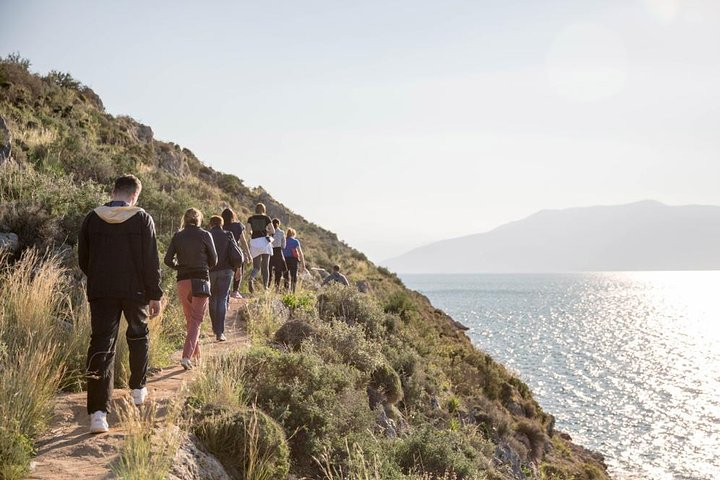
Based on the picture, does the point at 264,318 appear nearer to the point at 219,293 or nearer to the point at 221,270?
the point at 219,293

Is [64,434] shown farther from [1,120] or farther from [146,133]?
[146,133]

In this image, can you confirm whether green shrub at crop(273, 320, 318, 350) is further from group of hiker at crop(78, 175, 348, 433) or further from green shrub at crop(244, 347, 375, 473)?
group of hiker at crop(78, 175, 348, 433)

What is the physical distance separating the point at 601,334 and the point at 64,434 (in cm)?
6439

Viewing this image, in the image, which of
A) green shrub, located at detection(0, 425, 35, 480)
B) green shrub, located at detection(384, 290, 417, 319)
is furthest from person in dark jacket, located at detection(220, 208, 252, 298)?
green shrub, located at detection(384, 290, 417, 319)

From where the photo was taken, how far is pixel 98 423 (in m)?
4.74

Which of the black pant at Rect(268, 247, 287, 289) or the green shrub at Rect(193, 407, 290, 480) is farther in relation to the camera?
the black pant at Rect(268, 247, 287, 289)

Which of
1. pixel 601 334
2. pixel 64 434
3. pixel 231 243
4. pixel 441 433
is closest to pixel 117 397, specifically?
pixel 64 434

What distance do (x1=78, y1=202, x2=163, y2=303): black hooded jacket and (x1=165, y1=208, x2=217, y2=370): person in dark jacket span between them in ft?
7.67

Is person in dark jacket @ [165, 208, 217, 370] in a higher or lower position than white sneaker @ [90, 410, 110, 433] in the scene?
higher

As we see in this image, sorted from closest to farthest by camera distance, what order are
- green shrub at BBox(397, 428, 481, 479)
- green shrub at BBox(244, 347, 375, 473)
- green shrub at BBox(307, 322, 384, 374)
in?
1. green shrub at BBox(244, 347, 375, 473)
2. green shrub at BBox(397, 428, 481, 479)
3. green shrub at BBox(307, 322, 384, 374)

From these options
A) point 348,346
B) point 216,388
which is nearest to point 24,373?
point 216,388

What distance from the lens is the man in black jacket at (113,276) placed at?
4895mm

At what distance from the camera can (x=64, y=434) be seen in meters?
4.77

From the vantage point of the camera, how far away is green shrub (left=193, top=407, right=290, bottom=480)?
15.8ft
